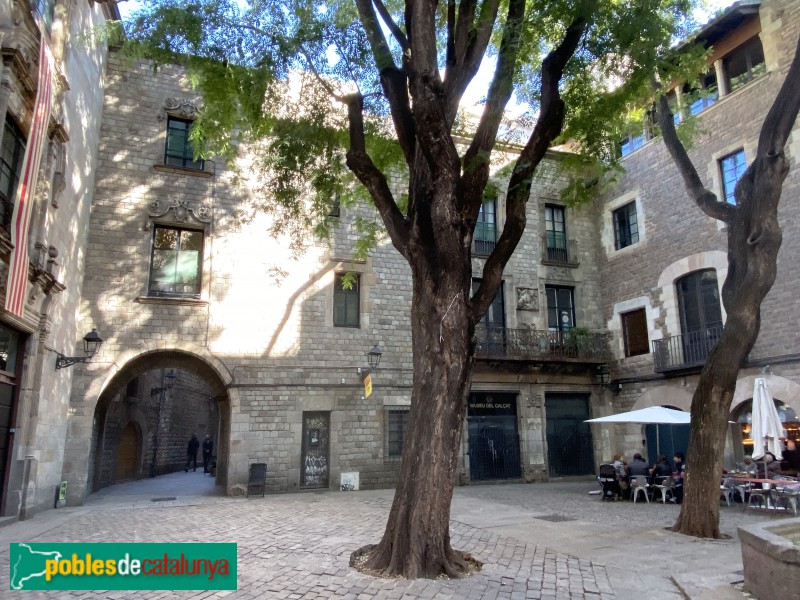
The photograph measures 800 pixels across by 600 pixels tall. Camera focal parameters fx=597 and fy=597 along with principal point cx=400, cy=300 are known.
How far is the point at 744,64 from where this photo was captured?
15.3 m

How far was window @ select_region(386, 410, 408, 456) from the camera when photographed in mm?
15570

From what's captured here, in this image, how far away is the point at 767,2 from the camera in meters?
14.4

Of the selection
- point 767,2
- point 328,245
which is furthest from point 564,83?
point 767,2

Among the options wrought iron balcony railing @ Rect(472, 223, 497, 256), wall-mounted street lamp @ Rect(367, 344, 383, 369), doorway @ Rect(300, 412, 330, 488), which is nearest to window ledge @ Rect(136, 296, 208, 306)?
doorway @ Rect(300, 412, 330, 488)

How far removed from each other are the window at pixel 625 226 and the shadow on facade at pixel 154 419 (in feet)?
42.5

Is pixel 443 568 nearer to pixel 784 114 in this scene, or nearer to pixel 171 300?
pixel 784 114

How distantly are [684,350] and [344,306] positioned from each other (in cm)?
924

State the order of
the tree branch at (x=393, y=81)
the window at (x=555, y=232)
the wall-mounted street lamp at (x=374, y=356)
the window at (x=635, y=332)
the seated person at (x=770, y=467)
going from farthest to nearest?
the window at (x=555, y=232) → the window at (x=635, y=332) → the wall-mounted street lamp at (x=374, y=356) → the seated person at (x=770, y=467) → the tree branch at (x=393, y=81)

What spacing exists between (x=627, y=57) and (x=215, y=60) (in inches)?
241

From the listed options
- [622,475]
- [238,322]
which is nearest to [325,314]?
[238,322]

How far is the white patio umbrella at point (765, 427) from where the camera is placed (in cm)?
1065

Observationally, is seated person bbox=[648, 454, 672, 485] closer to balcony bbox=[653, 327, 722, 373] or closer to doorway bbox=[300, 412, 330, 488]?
balcony bbox=[653, 327, 722, 373]

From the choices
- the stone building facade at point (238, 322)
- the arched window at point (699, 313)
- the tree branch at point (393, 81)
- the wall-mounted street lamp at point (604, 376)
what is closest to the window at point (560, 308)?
the wall-mounted street lamp at point (604, 376)

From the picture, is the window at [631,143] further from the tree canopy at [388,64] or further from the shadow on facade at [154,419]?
the shadow on facade at [154,419]
